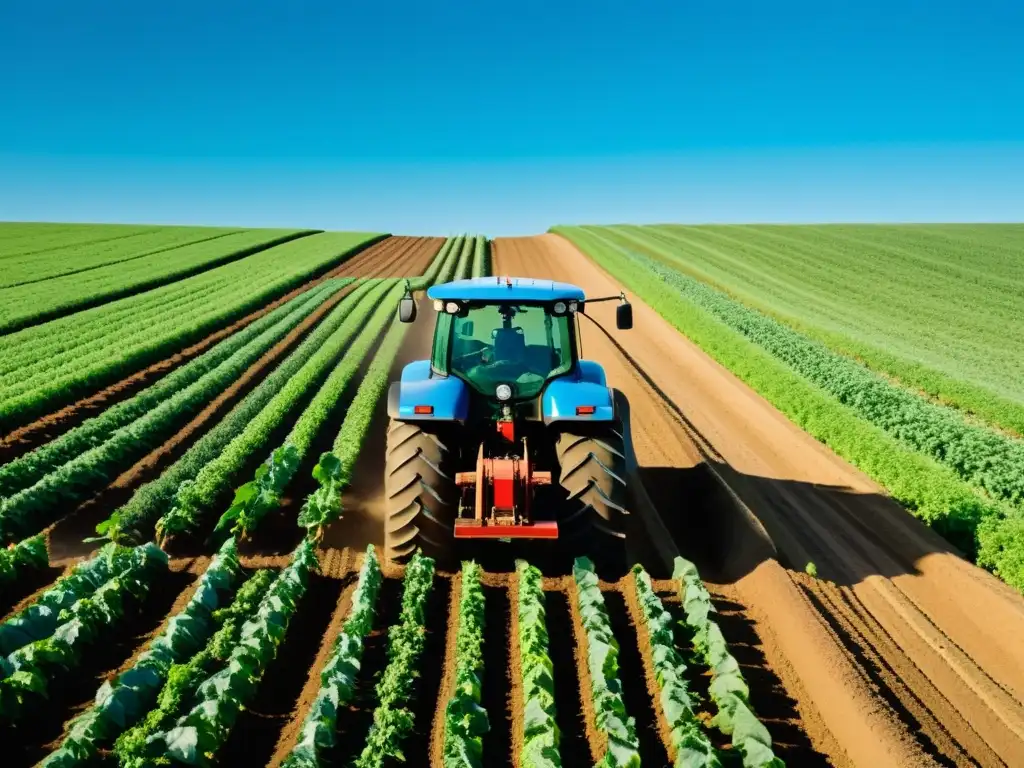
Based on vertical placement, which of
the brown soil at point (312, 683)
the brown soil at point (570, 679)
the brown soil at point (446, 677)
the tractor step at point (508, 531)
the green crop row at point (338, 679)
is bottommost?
the brown soil at point (570, 679)

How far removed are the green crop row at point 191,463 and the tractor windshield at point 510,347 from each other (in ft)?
11.9

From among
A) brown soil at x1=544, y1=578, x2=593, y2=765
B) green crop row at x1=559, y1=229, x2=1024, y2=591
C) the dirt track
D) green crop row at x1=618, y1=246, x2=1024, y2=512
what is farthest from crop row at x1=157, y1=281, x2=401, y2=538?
green crop row at x1=618, y1=246, x2=1024, y2=512

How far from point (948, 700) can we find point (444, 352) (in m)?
4.88

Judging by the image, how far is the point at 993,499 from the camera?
9.30 metres

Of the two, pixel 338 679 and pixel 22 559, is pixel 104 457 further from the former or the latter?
pixel 338 679

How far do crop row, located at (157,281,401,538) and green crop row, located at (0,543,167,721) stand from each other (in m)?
1.05

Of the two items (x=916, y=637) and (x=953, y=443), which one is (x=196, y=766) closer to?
(x=916, y=637)

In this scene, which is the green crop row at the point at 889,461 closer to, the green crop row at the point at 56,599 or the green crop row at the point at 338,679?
the green crop row at the point at 338,679

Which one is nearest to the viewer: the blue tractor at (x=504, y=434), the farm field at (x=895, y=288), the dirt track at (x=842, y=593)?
the dirt track at (x=842, y=593)

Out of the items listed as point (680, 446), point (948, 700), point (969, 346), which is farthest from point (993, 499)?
point (969, 346)

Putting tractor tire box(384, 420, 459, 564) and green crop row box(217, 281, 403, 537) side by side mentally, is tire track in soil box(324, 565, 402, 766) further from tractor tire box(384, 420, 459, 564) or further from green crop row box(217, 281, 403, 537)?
green crop row box(217, 281, 403, 537)

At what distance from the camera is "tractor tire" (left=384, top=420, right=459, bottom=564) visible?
641cm

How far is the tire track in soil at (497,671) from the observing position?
179 inches

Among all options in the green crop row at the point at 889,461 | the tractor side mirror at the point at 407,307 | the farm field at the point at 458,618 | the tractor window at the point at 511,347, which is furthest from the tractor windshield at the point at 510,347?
the green crop row at the point at 889,461
